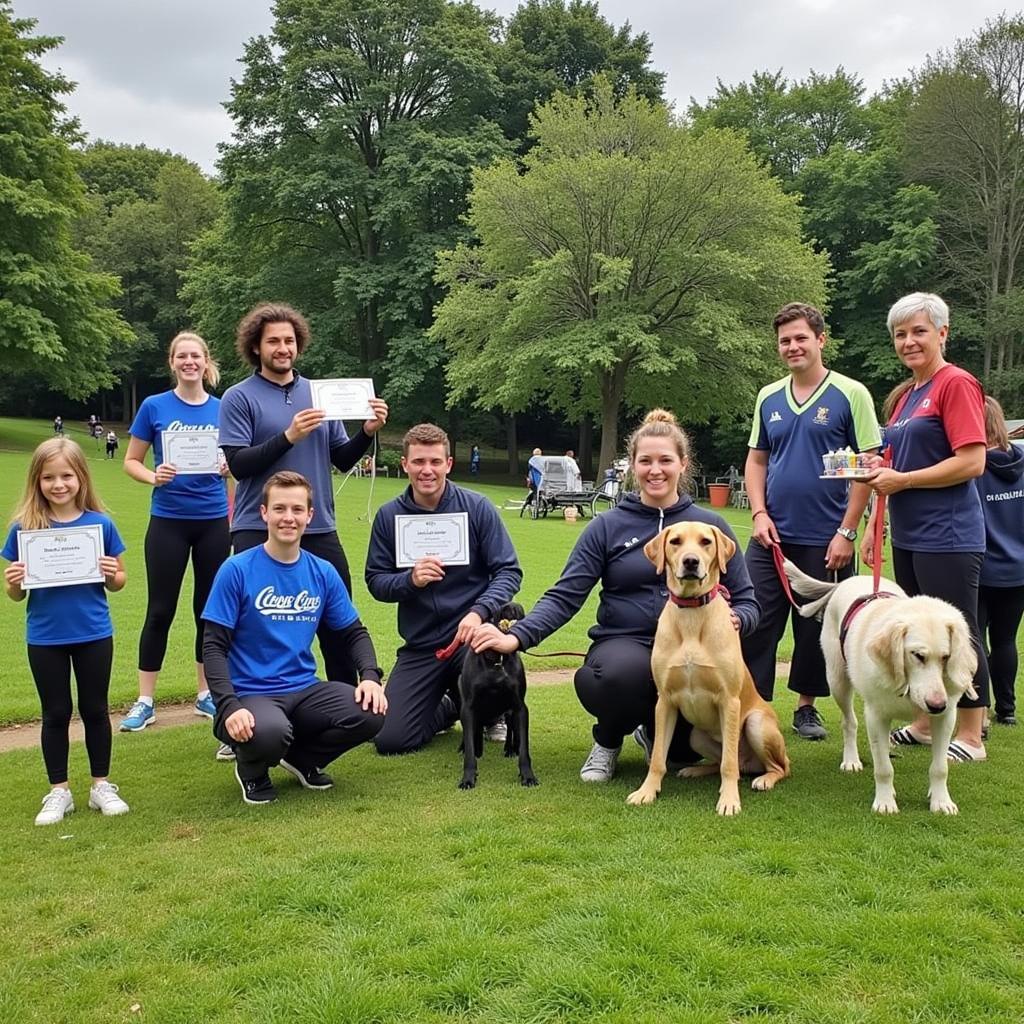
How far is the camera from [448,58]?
3584 centimetres

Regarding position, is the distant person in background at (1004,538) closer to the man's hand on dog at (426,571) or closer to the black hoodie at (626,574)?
the black hoodie at (626,574)

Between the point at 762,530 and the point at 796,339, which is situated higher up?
the point at 796,339

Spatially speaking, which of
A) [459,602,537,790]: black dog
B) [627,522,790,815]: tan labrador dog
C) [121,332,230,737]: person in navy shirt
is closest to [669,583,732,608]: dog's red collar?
[627,522,790,815]: tan labrador dog

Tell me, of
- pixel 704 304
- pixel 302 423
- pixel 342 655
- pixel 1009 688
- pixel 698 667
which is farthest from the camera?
pixel 704 304

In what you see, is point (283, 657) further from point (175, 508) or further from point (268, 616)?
point (175, 508)

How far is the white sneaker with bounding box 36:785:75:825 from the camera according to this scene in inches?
158

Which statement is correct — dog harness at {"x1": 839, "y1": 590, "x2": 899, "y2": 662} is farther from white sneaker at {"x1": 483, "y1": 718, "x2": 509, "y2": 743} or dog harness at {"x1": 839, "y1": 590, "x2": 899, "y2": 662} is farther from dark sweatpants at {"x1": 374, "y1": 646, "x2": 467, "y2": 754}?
white sneaker at {"x1": 483, "y1": 718, "x2": 509, "y2": 743}

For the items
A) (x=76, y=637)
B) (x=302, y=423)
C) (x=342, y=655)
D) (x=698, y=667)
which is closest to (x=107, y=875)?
(x=76, y=637)

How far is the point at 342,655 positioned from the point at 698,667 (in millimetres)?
2092

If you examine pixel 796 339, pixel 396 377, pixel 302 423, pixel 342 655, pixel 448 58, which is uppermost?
pixel 448 58

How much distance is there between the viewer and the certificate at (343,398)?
486 cm

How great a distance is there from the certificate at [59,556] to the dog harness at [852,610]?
377cm

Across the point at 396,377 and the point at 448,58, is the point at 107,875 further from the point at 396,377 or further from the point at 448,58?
the point at 448,58

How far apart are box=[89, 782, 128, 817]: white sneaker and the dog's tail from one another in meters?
3.74
